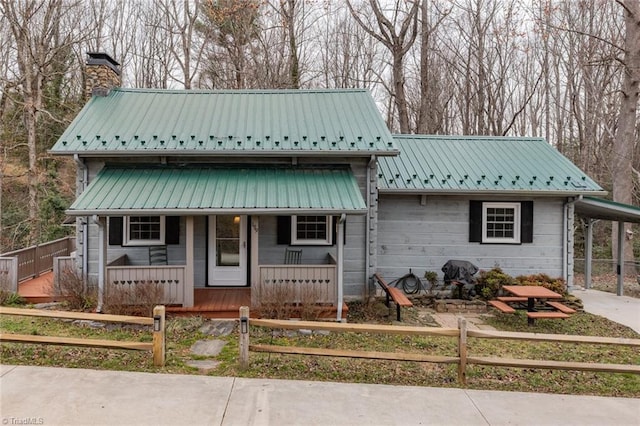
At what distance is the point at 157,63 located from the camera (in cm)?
2322

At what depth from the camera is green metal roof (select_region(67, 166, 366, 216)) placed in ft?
24.5

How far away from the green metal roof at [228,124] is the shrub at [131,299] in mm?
3031

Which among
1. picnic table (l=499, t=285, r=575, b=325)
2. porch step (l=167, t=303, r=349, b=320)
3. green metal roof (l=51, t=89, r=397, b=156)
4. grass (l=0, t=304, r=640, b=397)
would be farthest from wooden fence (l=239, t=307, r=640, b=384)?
green metal roof (l=51, t=89, r=397, b=156)

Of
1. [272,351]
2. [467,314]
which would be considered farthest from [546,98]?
[272,351]

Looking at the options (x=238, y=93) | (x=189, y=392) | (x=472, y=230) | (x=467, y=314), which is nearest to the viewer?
(x=189, y=392)

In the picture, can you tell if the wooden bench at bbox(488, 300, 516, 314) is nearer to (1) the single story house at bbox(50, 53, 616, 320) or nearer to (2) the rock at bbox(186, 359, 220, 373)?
(1) the single story house at bbox(50, 53, 616, 320)

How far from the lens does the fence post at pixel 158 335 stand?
508cm

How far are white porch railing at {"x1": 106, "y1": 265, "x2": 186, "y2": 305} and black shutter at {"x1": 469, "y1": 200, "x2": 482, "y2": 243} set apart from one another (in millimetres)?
7402

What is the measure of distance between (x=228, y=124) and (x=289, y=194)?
3.06 m

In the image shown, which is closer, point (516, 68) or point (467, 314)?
point (467, 314)

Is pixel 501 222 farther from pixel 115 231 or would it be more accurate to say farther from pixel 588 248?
pixel 115 231

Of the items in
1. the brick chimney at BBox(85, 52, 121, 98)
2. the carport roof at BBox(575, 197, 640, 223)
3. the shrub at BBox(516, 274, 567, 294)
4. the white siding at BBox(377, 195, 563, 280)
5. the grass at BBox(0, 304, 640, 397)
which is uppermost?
the brick chimney at BBox(85, 52, 121, 98)

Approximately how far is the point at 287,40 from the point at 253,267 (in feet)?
55.5

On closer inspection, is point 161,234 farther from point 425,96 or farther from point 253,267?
point 425,96
